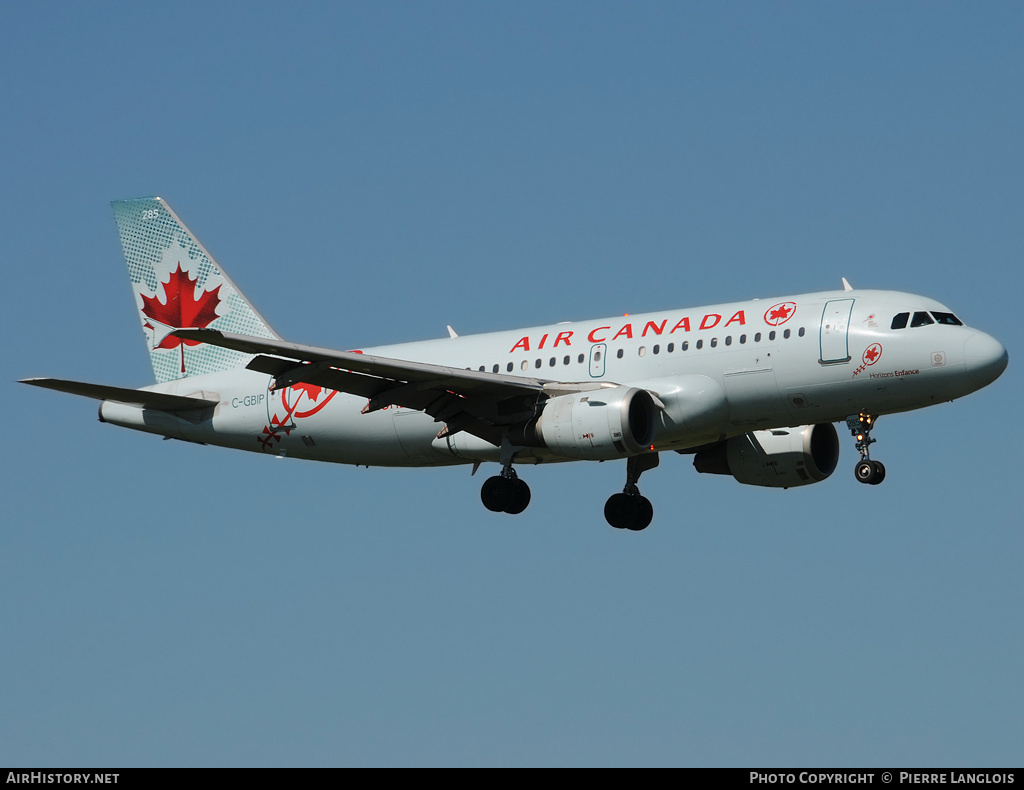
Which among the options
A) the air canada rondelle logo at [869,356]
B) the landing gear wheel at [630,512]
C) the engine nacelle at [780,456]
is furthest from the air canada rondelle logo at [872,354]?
the landing gear wheel at [630,512]

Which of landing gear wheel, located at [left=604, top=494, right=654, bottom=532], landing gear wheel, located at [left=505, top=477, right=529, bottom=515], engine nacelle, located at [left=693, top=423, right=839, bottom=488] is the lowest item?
landing gear wheel, located at [left=505, top=477, right=529, bottom=515]

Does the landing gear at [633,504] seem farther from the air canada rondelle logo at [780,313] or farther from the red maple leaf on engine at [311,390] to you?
the red maple leaf on engine at [311,390]

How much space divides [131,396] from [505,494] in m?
11.0

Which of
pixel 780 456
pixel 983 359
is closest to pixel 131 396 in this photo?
pixel 780 456

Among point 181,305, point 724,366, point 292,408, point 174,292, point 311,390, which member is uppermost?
point 174,292

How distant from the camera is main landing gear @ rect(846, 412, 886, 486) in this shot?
38.7 meters

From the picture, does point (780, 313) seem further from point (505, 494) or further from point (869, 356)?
point (505, 494)

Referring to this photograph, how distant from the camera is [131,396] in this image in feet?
147

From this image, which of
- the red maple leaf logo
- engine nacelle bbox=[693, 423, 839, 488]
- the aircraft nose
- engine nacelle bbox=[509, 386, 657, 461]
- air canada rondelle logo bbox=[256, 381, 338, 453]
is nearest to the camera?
the aircraft nose

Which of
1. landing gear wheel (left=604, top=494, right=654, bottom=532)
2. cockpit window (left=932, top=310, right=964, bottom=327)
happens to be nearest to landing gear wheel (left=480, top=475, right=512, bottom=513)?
landing gear wheel (left=604, top=494, right=654, bottom=532)

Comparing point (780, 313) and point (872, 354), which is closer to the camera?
point (872, 354)

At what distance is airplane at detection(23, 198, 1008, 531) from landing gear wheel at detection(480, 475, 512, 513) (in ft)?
0.17

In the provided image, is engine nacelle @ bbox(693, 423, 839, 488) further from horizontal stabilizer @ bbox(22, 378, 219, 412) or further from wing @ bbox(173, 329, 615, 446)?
horizontal stabilizer @ bbox(22, 378, 219, 412)

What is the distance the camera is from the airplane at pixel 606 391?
3816 centimetres
